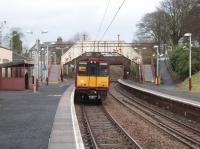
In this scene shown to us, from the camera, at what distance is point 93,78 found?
3819 cm

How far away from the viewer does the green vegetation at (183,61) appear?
72.4 m

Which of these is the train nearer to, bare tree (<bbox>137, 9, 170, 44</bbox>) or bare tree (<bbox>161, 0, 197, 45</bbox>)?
bare tree (<bbox>161, 0, 197, 45</bbox>)

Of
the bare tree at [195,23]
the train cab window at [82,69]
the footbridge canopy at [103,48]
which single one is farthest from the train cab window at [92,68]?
the footbridge canopy at [103,48]

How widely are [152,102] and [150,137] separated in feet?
69.2

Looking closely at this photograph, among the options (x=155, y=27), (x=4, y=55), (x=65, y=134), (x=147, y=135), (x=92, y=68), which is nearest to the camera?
(x=65, y=134)

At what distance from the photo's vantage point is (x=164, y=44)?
358ft

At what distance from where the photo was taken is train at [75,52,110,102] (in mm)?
38188

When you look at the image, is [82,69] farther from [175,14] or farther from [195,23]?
[175,14]

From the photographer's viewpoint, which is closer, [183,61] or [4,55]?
[4,55]

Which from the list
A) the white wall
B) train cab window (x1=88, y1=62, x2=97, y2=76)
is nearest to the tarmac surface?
train cab window (x1=88, y1=62, x2=97, y2=76)

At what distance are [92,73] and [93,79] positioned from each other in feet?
1.40

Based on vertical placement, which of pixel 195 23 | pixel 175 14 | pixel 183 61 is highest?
pixel 175 14

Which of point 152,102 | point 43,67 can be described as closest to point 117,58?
point 43,67

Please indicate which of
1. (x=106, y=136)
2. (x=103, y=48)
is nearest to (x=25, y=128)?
(x=106, y=136)
